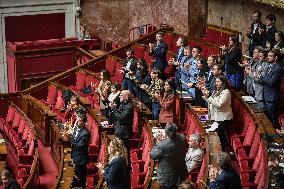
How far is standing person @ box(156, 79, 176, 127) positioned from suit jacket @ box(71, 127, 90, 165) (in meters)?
0.74

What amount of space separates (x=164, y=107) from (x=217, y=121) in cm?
47

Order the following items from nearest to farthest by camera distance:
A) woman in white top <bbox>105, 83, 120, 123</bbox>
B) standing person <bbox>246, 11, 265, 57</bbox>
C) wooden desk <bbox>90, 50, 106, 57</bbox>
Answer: woman in white top <bbox>105, 83, 120, 123</bbox>, standing person <bbox>246, 11, 265, 57</bbox>, wooden desk <bbox>90, 50, 106, 57</bbox>

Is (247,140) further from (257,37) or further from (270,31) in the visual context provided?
(257,37)

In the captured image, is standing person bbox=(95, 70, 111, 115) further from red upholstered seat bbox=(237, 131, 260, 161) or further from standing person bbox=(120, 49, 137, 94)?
red upholstered seat bbox=(237, 131, 260, 161)

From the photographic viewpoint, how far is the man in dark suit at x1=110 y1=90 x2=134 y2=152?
4.59 metres

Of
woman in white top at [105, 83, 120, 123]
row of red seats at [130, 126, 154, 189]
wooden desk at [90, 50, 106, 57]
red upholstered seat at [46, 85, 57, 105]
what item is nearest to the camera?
row of red seats at [130, 126, 154, 189]

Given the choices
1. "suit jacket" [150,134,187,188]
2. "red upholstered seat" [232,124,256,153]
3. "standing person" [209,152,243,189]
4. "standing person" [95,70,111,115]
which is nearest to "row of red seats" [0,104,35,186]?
"standing person" [95,70,111,115]

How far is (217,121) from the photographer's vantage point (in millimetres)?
4715

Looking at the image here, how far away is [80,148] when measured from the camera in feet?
14.8

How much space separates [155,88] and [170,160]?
1.36m

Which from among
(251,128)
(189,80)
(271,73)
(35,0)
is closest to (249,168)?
(251,128)

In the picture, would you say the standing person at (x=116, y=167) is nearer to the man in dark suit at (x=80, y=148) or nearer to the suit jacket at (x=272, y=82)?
the man in dark suit at (x=80, y=148)

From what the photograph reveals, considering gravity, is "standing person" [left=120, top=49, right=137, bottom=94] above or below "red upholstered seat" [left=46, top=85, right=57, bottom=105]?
above

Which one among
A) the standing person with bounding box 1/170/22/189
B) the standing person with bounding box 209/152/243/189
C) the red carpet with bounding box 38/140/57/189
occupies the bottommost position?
the red carpet with bounding box 38/140/57/189
